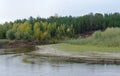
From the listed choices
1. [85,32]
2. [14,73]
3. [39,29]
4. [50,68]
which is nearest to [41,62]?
[50,68]

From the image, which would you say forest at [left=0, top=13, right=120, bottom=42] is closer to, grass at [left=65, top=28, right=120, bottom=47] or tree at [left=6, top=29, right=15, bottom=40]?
tree at [left=6, top=29, right=15, bottom=40]

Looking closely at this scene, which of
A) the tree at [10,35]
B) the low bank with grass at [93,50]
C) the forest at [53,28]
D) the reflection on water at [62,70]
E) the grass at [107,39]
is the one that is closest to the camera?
the reflection on water at [62,70]

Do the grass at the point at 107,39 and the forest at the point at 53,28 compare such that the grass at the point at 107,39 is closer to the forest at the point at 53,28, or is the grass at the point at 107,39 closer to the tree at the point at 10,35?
the forest at the point at 53,28

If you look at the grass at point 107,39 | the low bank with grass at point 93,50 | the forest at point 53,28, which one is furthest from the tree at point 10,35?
the grass at point 107,39

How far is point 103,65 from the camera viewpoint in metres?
56.6

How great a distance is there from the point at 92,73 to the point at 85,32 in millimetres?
121415

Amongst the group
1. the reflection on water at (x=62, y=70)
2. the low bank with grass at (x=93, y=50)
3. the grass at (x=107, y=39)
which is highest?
the grass at (x=107, y=39)

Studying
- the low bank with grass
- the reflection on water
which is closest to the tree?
the low bank with grass

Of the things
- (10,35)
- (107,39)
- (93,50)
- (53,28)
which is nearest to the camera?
(93,50)

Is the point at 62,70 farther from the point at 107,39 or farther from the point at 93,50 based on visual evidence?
the point at 107,39

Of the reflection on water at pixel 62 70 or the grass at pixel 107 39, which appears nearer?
the reflection on water at pixel 62 70

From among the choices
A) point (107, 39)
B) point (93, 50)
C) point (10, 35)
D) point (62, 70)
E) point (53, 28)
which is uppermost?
point (53, 28)

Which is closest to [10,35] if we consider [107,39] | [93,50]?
[107,39]

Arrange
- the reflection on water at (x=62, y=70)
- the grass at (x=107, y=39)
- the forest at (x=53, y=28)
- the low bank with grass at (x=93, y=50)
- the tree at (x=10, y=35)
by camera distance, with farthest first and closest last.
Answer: the forest at (x=53, y=28) < the tree at (x=10, y=35) < the grass at (x=107, y=39) < the low bank with grass at (x=93, y=50) < the reflection on water at (x=62, y=70)
